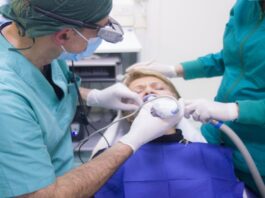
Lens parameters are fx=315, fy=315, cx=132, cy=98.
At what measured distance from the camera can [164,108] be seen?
1238 millimetres

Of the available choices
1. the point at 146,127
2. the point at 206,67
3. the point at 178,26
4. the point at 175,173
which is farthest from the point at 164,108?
the point at 178,26

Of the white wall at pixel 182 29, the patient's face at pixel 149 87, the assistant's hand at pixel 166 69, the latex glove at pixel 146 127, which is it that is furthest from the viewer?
the white wall at pixel 182 29

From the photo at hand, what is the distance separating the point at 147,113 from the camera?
1.28 metres

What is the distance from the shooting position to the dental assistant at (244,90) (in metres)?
1.21

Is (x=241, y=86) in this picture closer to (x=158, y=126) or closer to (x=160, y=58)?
(x=158, y=126)

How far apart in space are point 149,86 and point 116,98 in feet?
0.68

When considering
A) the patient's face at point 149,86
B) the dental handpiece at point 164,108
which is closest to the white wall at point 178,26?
the patient's face at point 149,86

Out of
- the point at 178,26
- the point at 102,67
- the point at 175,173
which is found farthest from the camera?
the point at 178,26

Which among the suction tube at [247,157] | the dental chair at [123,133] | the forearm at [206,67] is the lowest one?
the dental chair at [123,133]

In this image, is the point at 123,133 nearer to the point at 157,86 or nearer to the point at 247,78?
the point at 157,86

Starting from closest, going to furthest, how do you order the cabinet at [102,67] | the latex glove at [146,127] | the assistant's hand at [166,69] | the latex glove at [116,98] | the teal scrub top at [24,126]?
the teal scrub top at [24,126] < the latex glove at [146,127] < the latex glove at [116,98] < the assistant's hand at [166,69] < the cabinet at [102,67]

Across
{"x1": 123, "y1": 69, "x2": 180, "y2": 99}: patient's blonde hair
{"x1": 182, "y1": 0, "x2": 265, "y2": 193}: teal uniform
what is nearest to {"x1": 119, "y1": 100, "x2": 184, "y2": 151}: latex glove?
{"x1": 182, "y1": 0, "x2": 265, "y2": 193}: teal uniform

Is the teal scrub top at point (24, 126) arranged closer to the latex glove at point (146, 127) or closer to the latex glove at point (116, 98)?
the latex glove at point (146, 127)

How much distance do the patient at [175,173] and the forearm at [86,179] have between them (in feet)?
0.87
